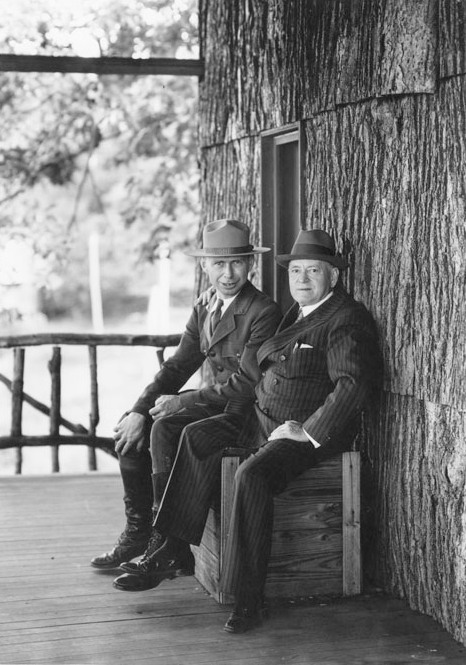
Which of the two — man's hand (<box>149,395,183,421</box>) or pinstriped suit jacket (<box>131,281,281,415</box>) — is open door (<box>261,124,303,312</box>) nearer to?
pinstriped suit jacket (<box>131,281,281,415</box>)

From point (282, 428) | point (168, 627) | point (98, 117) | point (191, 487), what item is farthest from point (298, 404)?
point (98, 117)

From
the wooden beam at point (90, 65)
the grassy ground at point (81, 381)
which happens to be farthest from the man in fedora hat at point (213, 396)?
the grassy ground at point (81, 381)

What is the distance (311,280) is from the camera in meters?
4.53

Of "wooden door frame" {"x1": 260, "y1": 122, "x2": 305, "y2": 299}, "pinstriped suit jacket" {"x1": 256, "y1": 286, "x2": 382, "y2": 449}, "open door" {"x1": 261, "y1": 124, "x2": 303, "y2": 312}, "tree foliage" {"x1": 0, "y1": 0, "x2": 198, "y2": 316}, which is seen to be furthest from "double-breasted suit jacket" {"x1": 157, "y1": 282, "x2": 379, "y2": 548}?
"tree foliage" {"x1": 0, "y1": 0, "x2": 198, "y2": 316}

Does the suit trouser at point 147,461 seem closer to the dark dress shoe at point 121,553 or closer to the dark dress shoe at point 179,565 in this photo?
the dark dress shoe at point 121,553

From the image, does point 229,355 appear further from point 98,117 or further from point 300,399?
point 98,117

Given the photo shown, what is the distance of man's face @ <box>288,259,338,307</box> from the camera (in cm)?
452

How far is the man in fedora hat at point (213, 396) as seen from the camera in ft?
15.8

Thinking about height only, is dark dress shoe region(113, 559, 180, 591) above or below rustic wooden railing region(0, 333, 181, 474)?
below

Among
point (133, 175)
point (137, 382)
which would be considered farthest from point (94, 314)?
point (133, 175)

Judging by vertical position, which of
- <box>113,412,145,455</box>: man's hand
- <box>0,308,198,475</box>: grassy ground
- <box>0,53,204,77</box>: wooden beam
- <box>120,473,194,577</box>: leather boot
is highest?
<box>0,53,204,77</box>: wooden beam

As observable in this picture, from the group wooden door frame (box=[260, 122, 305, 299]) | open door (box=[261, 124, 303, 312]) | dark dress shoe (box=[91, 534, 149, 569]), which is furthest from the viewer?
wooden door frame (box=[260, 122, 305, 299])

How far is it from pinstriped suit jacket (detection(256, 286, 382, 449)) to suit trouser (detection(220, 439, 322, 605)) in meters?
0.25

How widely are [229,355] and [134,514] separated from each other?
2.84 ft
